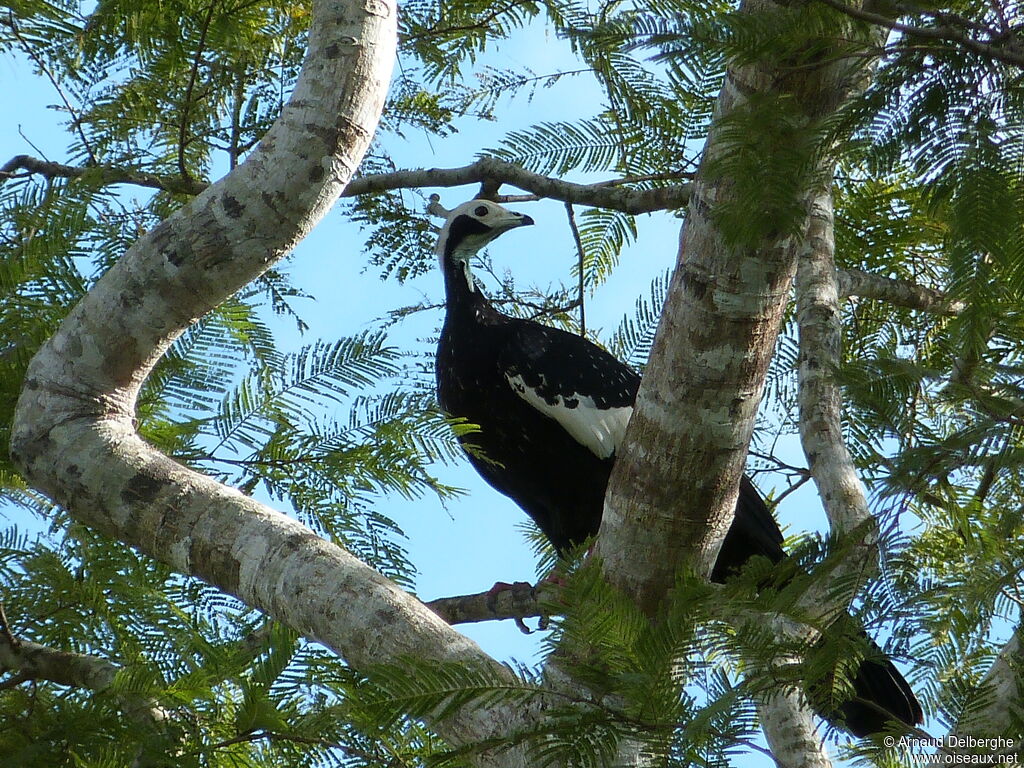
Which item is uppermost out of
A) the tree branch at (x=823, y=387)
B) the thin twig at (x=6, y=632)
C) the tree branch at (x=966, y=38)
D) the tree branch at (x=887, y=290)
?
the tree branch at (x=887, y=290)

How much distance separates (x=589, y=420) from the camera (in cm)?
394

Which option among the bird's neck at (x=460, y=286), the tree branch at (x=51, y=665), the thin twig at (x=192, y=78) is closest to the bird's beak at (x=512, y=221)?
the bird's neck at (x=460, y=286)

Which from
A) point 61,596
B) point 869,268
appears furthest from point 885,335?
point 61,596

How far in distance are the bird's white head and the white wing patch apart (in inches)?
36.9

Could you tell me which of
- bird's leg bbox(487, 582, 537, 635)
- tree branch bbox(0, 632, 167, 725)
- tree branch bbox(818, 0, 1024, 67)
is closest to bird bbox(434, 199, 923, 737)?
bird's leg bbox(487, 582, 537, 635)

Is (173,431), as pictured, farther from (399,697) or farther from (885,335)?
(885,335)

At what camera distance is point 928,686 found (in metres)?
1.82

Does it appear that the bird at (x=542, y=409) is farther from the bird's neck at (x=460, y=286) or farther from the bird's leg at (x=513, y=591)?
the bird's leg at (x=513, y=591)

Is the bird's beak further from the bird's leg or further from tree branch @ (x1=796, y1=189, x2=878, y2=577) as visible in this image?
the bird's leg

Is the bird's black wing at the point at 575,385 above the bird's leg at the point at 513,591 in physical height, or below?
Result: above

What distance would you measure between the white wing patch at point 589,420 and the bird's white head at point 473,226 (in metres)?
0.94

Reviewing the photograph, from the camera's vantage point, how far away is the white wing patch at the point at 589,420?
3.92 meters

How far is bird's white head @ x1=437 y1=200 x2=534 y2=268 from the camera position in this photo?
4.63m

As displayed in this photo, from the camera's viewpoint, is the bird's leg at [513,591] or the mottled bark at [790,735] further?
the bird's leg at [513,591]
